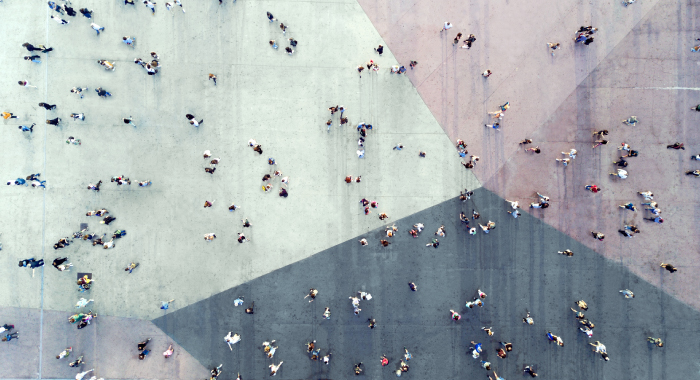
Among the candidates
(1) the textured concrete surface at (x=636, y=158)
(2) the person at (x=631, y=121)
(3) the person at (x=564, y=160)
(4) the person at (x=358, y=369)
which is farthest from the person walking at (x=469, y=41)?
(4) the person at (x=358, y=369)

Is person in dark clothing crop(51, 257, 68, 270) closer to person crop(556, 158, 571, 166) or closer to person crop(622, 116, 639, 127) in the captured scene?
person crop(556, 158, 571, 166)

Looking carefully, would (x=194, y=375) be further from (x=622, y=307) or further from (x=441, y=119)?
(x=622, y=307)

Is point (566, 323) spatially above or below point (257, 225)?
below

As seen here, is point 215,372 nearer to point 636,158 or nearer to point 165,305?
point 165,305

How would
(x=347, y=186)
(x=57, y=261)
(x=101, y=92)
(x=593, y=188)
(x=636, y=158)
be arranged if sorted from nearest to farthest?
(x=57, y=261) < (x=101, y=92) < (x=593, y=188) < (x=347, y=186) < (x=636, y=158)

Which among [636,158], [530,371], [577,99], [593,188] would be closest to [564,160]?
[593,188]

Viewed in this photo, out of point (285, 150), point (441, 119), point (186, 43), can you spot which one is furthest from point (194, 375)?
point (441, 119)
